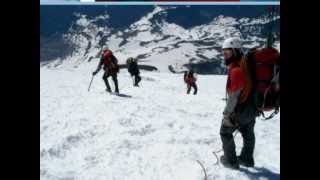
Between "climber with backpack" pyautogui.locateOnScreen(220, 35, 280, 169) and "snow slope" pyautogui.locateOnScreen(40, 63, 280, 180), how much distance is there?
58 cm

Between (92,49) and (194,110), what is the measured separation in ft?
54.3

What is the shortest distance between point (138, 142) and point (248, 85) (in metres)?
2.03

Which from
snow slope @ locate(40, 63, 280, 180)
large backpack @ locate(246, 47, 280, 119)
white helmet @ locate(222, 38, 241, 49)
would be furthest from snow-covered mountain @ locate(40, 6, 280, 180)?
white helmet @ locate(222, 38, 241, 49)

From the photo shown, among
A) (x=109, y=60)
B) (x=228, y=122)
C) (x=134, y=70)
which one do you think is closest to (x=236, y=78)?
(x=228, y=122)

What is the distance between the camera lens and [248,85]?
5.30m

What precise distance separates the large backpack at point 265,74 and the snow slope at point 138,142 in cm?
88

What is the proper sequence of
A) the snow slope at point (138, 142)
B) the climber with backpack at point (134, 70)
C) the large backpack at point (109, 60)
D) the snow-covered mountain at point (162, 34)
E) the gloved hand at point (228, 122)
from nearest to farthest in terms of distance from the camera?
the gloved hand at point (228, 122), the snow slope at point (138, 142), the snow-covered mountain at point (162, 34), the large backpack at point (109, 60), the climber with backpack at point (134, 70)

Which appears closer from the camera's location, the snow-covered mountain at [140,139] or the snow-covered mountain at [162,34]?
the snow-covered mountain at [140,139]

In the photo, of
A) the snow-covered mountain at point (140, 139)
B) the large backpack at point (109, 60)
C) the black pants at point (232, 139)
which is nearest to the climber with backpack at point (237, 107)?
the black pants at point (232, 139)

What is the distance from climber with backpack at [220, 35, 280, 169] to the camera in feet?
17.1

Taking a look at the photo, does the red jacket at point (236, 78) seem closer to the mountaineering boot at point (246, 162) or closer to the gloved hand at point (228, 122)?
the gloved hand at point (228, 122)

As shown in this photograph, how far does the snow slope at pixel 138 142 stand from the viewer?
580 centimetres

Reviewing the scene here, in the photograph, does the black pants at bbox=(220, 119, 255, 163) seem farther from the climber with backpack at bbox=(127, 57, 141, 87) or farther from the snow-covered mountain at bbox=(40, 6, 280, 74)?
the climber with backpack at bbox=(127, 57, 141, 87)
